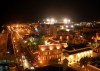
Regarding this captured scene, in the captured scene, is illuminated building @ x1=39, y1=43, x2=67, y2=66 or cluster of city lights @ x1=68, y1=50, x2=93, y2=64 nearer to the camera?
cluster of city lights @ x1=68, y1=50, x2=93, y2=64

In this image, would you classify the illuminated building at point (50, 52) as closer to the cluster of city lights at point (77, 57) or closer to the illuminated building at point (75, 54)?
the illuminated building at point (75, 54)

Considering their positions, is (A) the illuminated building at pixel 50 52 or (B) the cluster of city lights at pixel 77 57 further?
(A) the illuminated building at pixel 50 52

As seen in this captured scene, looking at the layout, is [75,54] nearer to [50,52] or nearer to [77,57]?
[77,57]

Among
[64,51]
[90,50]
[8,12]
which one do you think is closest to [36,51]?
[64,51]

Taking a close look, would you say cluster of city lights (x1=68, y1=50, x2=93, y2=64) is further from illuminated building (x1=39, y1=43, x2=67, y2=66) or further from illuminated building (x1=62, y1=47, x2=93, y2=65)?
illuminated building (x1=39, y1=43, x2=67, y2=66)

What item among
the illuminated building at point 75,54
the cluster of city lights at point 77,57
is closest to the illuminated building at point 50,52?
the illuminated building at point 75,54

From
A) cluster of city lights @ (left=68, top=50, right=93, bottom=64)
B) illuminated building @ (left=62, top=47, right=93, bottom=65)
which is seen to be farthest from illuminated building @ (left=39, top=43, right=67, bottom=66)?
cluster of city lights @ (left=68, top=50, right=93, bottom=64)

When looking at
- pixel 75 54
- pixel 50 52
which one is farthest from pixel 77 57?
pixel 50 52

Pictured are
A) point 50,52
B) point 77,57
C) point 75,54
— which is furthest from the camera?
point 50,52

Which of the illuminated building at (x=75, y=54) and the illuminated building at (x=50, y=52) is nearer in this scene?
the illuminated building at (x=75, y=54)

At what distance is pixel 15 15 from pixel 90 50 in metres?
86.1

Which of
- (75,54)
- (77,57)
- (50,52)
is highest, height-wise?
(50,52)

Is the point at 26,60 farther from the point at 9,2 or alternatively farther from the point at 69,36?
the point at 9,2

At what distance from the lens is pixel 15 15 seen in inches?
3962
